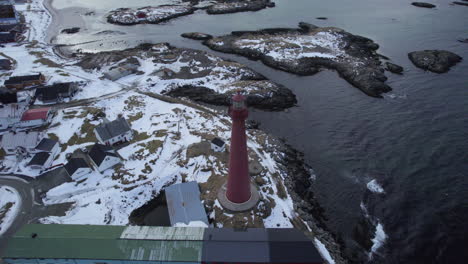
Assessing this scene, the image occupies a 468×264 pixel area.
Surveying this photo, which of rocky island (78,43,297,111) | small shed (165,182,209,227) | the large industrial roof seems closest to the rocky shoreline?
the large industrial roof

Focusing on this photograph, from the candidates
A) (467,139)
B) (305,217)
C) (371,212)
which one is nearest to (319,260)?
(305,217)

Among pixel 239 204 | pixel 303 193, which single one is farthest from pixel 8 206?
pixel 303 193

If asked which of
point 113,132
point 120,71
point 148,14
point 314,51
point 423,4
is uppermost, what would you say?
point 423,4

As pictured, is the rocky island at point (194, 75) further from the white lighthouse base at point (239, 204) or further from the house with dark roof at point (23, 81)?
the white lighthouse base at point (239, 204)

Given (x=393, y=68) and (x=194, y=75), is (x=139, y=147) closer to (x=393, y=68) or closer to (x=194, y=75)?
(x=194, y=75)

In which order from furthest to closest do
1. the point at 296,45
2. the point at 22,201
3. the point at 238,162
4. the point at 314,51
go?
the point at 296,45 → the point at 314,51 → the point at 22,201 → the point at 238,162

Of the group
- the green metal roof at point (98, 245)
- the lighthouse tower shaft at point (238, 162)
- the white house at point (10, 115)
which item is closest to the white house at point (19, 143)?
the white house at point (10, 115)

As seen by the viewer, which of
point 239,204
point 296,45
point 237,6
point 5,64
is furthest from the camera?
point 237,6
